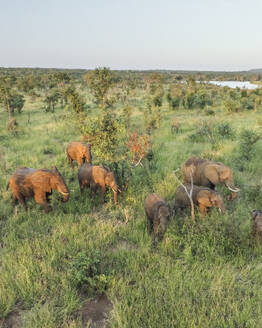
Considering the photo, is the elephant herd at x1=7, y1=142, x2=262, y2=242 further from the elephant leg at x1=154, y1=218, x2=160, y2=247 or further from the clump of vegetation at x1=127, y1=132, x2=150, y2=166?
the clump of vegetation at x1=127, y1=132, x2=150, y2=166

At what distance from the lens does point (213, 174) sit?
7793mm

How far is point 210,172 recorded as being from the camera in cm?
785

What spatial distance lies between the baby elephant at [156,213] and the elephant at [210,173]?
7.12 feet

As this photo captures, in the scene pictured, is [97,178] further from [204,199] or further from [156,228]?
[204,199]

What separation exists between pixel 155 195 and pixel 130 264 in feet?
6.58

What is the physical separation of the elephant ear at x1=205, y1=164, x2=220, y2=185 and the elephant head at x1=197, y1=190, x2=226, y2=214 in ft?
4.34

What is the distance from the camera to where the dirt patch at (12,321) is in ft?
13.4

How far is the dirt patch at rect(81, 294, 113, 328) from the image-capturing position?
13.4 ft

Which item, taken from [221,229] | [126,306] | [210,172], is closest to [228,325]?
[126,306]

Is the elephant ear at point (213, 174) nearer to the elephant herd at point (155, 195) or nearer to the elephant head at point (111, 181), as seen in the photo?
the elephant herd at point (155, 195)

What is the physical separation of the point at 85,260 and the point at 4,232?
304 cm

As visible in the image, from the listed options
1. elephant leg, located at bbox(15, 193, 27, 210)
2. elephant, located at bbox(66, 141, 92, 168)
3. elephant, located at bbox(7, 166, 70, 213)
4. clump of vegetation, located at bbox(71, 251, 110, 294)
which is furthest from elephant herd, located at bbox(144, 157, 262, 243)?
elephant, located at bbox(66, 141, 92, 168)

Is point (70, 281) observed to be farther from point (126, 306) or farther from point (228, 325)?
point (228, 325)

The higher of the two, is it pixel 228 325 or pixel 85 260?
pixel 85 260
